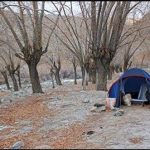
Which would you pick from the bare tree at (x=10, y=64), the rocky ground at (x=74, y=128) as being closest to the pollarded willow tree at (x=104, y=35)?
the rocky ground at (x=74, y=128)

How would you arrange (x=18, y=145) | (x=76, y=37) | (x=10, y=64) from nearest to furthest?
(x=18, y=145) < (x=76, y=37) < (x=10, y=64)

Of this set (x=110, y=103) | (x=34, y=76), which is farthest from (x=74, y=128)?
(x=34, y=76)

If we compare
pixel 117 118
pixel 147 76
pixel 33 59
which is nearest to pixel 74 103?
pixel 147 76

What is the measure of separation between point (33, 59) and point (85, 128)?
1272 centimetres

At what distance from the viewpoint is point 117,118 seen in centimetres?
1244

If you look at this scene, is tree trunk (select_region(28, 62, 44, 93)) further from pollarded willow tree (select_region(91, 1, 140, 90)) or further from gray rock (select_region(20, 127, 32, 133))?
gray rock (select_region(20, 127, 32, 133))

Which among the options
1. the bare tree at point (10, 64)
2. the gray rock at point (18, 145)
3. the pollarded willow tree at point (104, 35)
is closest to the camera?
the gray rock at point (18, 145)

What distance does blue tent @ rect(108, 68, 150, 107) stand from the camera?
50.2 feet

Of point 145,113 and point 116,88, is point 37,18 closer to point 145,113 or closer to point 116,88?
point 116,88

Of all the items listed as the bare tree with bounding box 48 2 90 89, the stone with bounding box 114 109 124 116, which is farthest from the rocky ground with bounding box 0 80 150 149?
the bare tree with bounding box 48 2 90 89

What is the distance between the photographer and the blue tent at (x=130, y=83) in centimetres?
1530

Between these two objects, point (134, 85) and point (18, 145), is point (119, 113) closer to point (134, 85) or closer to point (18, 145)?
point (134, 85)

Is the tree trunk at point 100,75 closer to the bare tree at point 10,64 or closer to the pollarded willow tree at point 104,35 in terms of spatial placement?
the pollarded willow tree at point 104,35

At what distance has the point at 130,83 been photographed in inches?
667
